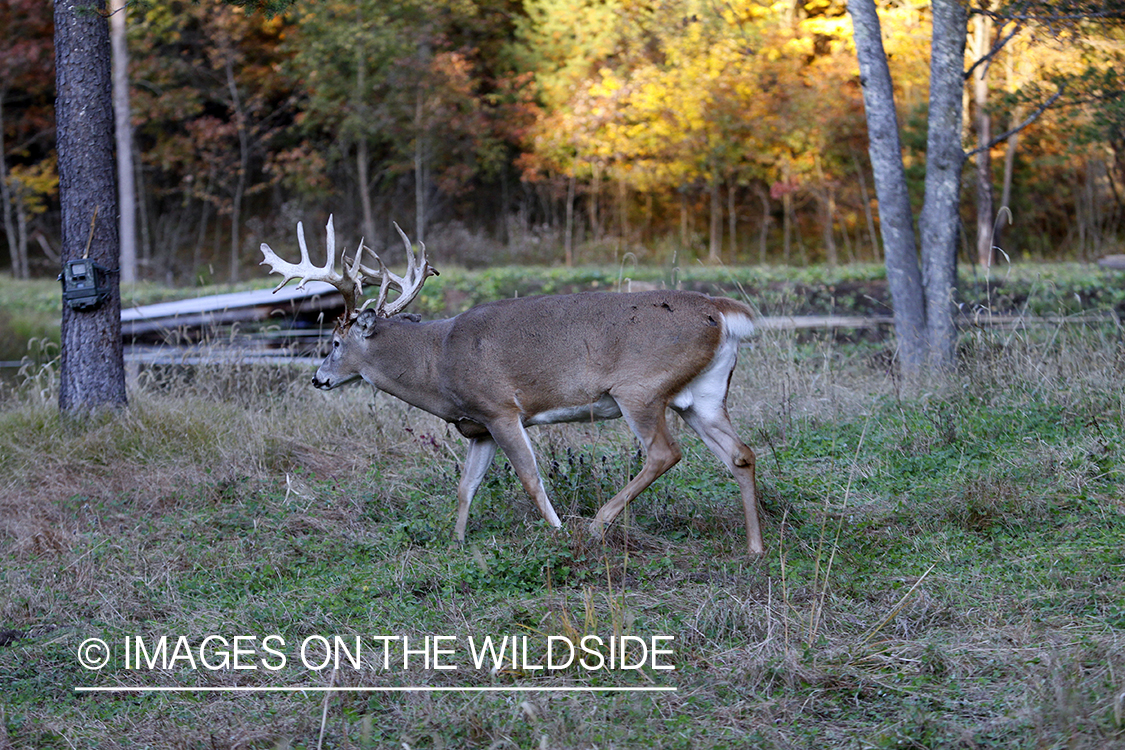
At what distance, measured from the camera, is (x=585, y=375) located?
565cm

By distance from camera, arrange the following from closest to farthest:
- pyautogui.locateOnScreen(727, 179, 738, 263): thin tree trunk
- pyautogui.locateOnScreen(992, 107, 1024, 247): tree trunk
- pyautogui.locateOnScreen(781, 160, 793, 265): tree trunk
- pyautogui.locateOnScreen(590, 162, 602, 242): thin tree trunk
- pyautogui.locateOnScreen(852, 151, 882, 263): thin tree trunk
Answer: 1. pyautogui.locateOnScreen(992, 107, 1024, 247): tree trunk
2. pyautogui.locateOnScreen(852, 151, 882, 263): thin tree trunk
3. pyautogui.locateOnScreen(781, 160, 793, 265): tree trunk
4. pyautogui.locateOnScreen(590, 162, 602, 242): thin tree trunk
5. pyautogui.locateOnScreen(727, 179, 738, 263): thin tree trunk

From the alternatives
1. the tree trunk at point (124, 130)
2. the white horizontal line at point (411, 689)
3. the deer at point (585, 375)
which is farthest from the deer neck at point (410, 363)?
the tree trunk at point (124, 130)

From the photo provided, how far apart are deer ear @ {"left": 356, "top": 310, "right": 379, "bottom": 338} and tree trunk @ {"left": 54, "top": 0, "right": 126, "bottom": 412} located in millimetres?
2615

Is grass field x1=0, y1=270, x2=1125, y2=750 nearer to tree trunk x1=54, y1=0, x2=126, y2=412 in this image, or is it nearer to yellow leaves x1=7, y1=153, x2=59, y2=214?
tree trunk x1=54, y1=0, x2=126, y2=412

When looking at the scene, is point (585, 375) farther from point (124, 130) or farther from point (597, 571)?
point (124, 130)

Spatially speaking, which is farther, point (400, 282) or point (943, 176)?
point (943, 176)

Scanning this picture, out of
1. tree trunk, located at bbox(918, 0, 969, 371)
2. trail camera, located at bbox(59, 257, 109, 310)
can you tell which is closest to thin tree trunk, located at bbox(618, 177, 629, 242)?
tree trunk, located at bbox(918, 0, 969, 371)

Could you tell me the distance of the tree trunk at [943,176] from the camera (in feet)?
28.5

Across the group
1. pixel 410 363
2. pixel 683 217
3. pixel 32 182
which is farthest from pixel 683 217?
pixel 410 363

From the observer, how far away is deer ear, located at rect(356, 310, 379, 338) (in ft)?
20.7

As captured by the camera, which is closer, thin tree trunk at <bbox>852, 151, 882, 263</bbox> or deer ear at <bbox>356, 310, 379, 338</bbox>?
deer ear at <bbox>356, 310, 379, 338</bbox>

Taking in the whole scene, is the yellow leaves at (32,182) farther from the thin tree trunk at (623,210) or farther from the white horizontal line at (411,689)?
the white horizontal line at (411,689)

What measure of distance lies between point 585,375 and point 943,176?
4770 mm

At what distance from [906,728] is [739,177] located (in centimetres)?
1870
